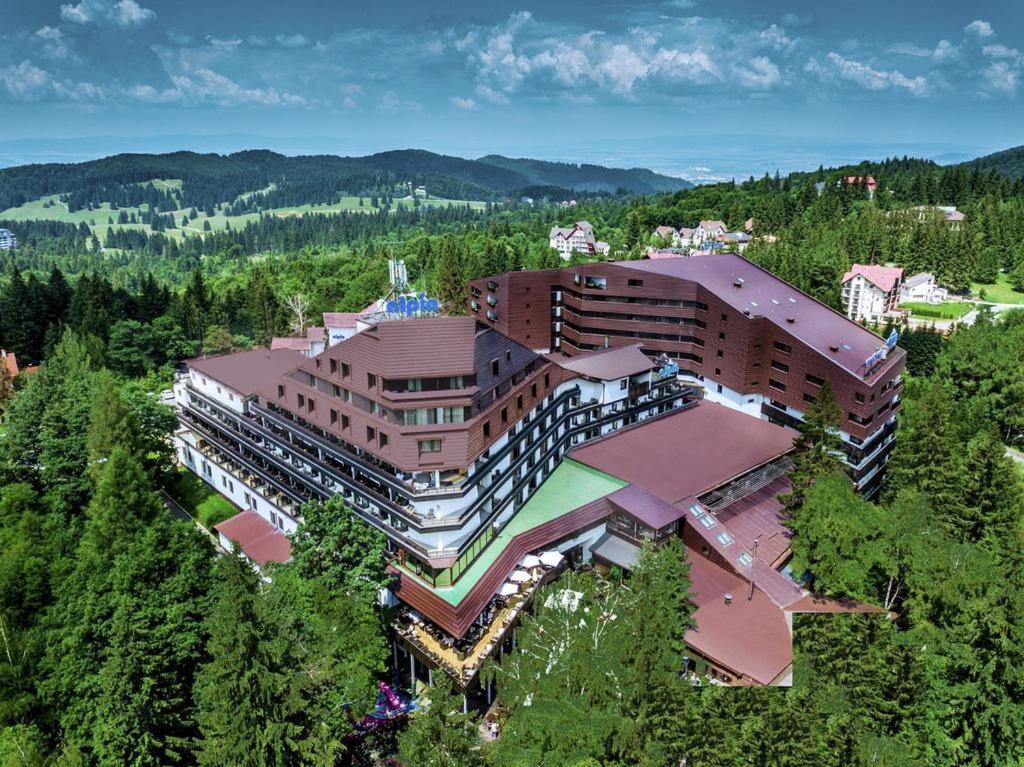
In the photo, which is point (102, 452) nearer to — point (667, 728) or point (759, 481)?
point (667, 728)

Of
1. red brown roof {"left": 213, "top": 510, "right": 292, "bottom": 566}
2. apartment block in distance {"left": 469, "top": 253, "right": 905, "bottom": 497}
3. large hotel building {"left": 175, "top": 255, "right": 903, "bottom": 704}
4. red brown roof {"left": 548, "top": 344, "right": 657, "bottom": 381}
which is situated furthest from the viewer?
apartment block in distance {"left": 469, "top": 253, "right": 905, "bottom": 497}

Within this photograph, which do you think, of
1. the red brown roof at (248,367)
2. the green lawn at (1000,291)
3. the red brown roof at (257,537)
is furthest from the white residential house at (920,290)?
the red brown roof at (257,537)

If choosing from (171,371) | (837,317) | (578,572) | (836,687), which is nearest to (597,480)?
(578,572)

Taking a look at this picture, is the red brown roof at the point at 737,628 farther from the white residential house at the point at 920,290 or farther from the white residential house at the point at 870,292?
the white residential house at the point at 920,290

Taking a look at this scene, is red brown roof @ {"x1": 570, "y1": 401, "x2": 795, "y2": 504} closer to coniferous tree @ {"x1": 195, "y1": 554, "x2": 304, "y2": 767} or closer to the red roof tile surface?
coniferous tree @ {"x1": 195, "y1": 554, "x2": 304, "y2": 767}

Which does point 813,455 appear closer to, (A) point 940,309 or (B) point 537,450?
(B) point 537,450

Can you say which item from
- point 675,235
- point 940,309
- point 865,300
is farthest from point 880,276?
point 675,235

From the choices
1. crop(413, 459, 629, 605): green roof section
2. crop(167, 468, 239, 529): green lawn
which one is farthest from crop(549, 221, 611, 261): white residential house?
crop(413, 459, 629, 605): green roof section
